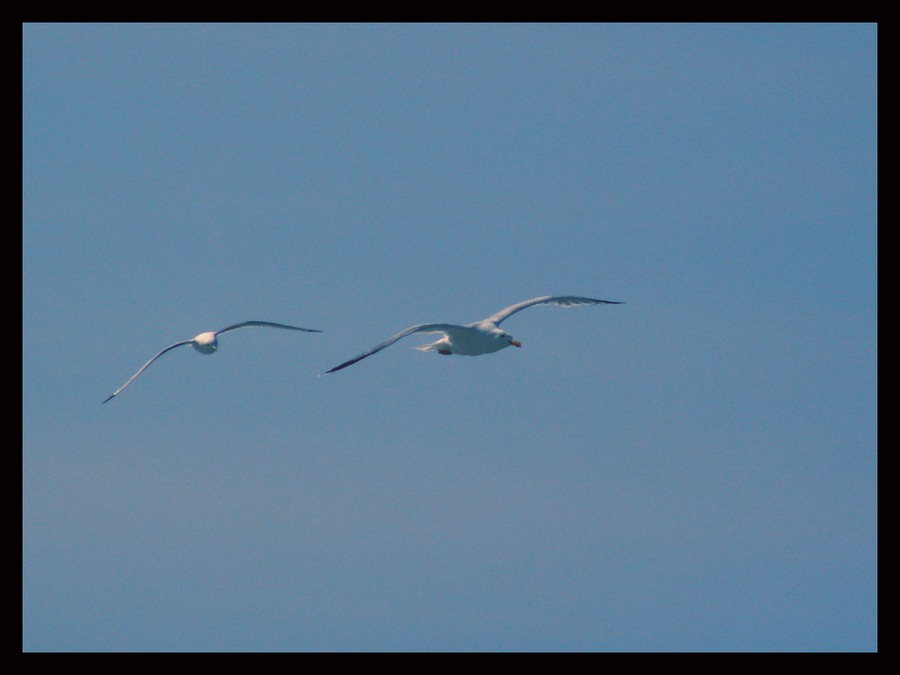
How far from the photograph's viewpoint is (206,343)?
28219 millimetres

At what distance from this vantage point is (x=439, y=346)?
25.8 m

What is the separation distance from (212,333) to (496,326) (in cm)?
701

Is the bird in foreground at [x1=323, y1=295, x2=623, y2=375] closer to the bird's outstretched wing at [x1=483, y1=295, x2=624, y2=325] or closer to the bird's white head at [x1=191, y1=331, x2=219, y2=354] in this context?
the bird's outstretched wing at [x1=483, y1=295, x2=624, y2=325]

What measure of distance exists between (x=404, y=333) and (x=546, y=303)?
8462 mm

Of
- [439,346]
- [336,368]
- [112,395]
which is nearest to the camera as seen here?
[336,368]

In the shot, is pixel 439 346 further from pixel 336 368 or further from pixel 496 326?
pixel 336 368

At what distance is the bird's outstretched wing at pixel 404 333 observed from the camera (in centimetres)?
2022

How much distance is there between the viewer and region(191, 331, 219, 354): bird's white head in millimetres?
28250

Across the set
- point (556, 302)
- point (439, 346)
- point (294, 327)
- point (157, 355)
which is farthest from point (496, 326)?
point (157, 355)

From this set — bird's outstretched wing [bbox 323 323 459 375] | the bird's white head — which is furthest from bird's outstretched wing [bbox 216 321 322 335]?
bird's outstretched wing [bbox 323 323 459 375]

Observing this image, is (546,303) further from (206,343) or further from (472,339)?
(206,343)

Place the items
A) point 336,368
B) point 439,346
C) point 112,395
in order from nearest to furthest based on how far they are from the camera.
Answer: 1. point 336,368
2. point 439,346
3. point 112,395

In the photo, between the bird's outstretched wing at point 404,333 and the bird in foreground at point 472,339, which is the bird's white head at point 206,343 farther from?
the bird's outstretched wing at point 404,333

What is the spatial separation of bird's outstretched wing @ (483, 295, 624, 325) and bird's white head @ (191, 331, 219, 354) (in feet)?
21.5
